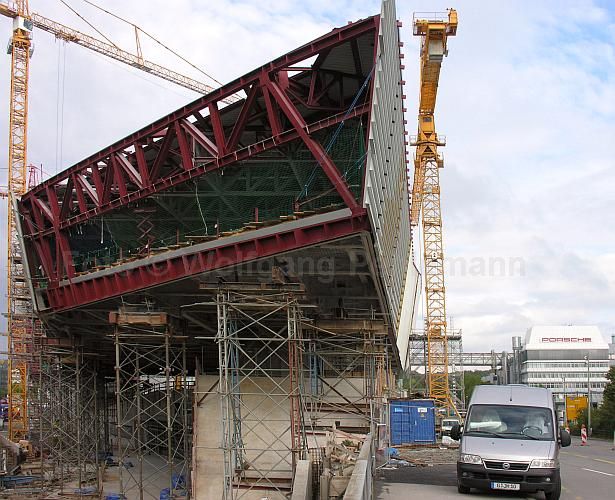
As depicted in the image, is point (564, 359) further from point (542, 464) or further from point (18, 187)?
point (542, 464)

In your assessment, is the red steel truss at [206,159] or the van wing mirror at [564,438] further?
the red steel truss at [206,159]

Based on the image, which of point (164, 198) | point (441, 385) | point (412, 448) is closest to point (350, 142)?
point (164, 198)

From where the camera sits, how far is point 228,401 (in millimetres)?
19938

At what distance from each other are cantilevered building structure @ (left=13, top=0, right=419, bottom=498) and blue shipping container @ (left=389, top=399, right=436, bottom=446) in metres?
14.4

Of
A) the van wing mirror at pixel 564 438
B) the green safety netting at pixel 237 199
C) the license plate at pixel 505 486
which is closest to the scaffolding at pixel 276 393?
the green safety netting at pixel 237 199

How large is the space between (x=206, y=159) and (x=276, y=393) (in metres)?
7.96

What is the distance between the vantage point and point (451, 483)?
778 inches

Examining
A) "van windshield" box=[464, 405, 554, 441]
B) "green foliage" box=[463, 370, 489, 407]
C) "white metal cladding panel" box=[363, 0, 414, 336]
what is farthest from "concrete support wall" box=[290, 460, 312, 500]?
"green foliage" box=[463, 370, 489, 407]

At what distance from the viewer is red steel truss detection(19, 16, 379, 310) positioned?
20703mm

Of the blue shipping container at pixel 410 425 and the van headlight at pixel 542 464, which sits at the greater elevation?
the van headlight at pixel 542 464

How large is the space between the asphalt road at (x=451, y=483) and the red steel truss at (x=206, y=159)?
21.1 ft

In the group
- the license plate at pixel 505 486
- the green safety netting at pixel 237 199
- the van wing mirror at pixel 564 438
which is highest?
the green safety netting at pixel 237 199

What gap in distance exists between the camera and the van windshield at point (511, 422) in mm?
15891

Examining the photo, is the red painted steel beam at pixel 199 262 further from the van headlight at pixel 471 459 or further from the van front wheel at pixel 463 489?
the van front wheel at pixel 463 489
